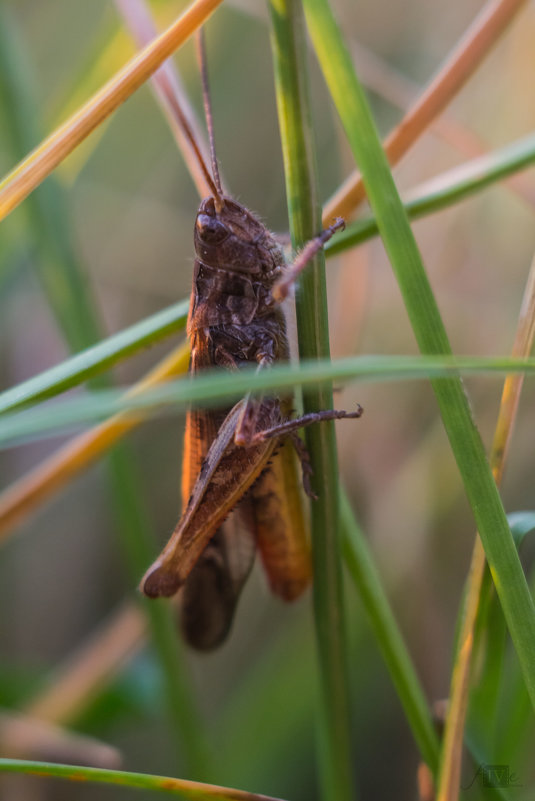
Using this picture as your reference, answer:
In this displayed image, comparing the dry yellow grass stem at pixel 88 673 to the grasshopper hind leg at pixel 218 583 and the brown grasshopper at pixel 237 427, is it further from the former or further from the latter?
the brown grasshopper at pixel 237 427

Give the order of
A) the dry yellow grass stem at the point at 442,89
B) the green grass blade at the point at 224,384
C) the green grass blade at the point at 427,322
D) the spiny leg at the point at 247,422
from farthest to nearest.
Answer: the spiny leg at the point at 247,422, the dry yellow grass stem at the point at 442,89, the green grass blade at the point at 427,322, the green grass blade at the point at 224,384

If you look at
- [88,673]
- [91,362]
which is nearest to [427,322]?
[91,362]

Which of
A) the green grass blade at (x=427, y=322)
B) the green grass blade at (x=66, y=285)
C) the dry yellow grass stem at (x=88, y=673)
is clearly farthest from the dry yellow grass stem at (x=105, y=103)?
the dry yellow grass stem at (x=88, y=673)

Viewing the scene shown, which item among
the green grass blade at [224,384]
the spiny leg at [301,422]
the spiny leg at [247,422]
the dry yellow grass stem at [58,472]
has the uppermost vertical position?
the dry yellow grass stem at [58,472]

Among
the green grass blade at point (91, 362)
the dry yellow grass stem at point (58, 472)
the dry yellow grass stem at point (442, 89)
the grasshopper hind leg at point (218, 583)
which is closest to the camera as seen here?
the green grass blade at point (91, 362)

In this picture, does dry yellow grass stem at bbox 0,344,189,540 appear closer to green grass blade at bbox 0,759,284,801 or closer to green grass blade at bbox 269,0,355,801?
green grass blade at bbox 269,0,355,801
